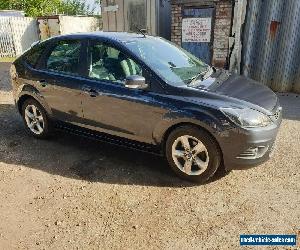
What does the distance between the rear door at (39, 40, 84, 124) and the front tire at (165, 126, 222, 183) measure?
157 centimetres

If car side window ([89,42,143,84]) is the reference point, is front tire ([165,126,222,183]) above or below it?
below

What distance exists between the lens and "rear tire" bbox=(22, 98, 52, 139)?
5.25 metres

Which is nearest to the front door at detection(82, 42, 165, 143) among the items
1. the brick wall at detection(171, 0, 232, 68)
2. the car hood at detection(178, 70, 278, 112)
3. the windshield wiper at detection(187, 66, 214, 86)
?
the windshield wiper at detection(187, 66, 214, 86)

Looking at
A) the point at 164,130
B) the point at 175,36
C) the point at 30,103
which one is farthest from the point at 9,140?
the point at 175,36

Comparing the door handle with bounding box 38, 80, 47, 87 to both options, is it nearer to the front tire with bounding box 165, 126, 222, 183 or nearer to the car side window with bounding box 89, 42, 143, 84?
the car side window with bounding box 89, 42, 143, 84

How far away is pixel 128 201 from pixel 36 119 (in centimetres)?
256

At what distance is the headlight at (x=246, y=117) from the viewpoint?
11.7 feet

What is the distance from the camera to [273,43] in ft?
26.7

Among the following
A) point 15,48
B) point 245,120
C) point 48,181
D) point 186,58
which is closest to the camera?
point 245,120

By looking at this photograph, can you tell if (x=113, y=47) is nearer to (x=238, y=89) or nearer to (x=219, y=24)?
(x=238, y=89)

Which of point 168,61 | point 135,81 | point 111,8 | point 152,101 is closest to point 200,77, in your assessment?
point 168,61

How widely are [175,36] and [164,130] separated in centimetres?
583

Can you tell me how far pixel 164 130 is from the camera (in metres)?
4.00

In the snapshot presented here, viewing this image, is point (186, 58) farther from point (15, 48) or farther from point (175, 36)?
point (15, 48)
